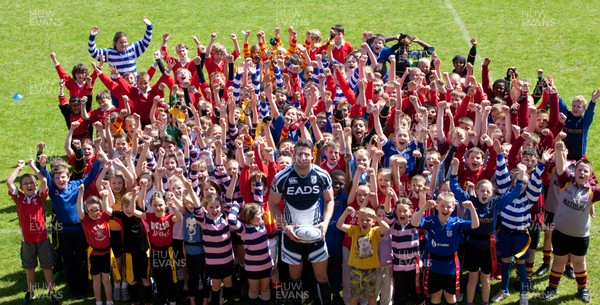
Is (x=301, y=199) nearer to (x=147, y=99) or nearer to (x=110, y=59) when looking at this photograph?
(x=147, y=99)

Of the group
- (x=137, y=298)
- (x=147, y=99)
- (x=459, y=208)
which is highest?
(x=147, y=99)

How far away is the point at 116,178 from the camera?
9.96 m

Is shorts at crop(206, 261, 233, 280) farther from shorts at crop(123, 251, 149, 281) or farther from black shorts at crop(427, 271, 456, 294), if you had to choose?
black shorts at crop(427, 271, 456, 294)

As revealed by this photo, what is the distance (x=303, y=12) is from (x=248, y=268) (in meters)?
13.7

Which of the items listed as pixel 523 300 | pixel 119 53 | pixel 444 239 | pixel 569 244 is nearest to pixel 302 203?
pixel 444 239

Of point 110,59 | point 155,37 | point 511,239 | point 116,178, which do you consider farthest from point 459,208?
point 155,37

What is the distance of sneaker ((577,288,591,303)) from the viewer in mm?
9922

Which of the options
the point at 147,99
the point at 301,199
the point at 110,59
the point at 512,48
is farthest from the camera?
the point at 512,48

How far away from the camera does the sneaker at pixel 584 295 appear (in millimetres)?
9922

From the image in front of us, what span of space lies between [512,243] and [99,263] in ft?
16.2

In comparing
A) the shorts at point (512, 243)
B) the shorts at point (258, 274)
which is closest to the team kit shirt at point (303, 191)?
the shorts at point (258, 274)

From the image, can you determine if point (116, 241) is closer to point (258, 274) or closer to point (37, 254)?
point (37, 254)

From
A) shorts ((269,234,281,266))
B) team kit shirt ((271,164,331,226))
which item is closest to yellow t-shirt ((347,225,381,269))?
team kit shirt ((271,164,331,226))

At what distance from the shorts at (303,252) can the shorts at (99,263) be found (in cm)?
216
